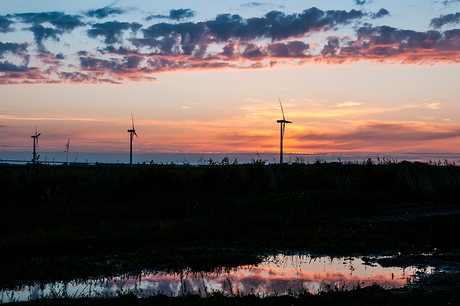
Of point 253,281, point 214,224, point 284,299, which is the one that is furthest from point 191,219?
point 284,299

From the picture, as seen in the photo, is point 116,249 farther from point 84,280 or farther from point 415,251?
point 415,251

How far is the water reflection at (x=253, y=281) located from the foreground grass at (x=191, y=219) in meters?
0.48

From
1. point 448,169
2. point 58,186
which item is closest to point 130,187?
point 58,186

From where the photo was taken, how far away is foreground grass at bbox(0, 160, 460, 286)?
8812 mm

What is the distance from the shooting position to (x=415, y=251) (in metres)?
9.50

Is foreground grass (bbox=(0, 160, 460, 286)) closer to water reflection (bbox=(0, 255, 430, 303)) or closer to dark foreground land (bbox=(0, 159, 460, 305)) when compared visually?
dark foreground land (bbox=(0, 159, 460, 305))

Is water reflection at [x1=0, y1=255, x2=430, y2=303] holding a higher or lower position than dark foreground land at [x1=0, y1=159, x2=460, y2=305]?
lower

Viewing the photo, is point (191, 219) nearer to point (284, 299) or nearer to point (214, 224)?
point (214, 224)

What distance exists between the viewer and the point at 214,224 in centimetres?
1233

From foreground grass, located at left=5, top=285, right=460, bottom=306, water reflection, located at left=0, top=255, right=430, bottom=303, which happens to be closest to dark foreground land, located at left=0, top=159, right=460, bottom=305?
foreground grass, located at left=5, top=285, right=460, bottom=306

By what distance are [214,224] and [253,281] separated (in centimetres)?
507

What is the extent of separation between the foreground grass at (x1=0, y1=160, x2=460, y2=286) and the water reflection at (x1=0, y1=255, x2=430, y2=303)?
0.48 m

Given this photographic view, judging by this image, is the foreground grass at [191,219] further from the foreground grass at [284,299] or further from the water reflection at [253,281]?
the foreground grass at [284,299]

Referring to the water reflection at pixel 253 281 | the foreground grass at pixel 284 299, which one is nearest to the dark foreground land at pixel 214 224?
the foreground grass at pixel 284 299
